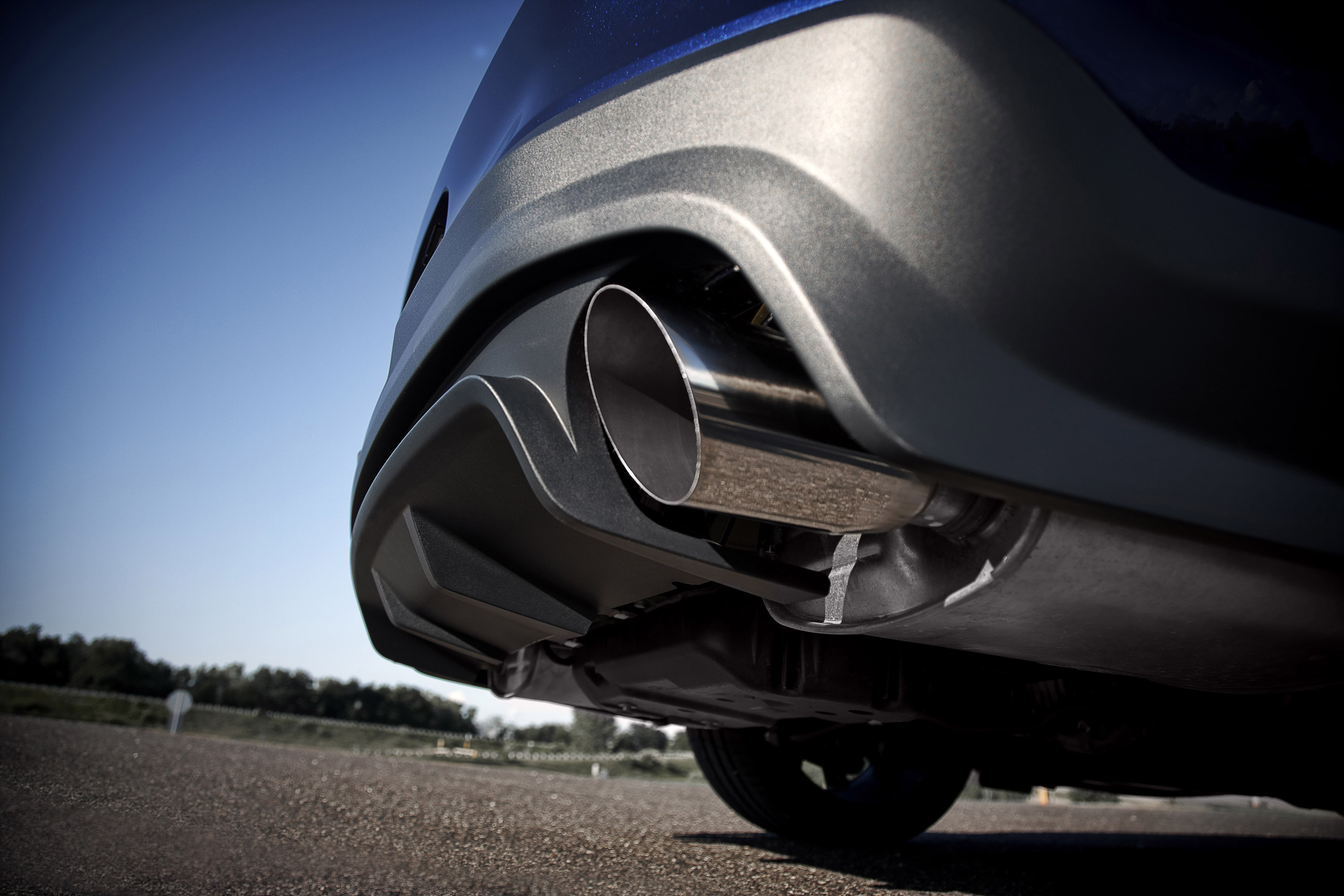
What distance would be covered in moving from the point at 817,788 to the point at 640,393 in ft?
6.02

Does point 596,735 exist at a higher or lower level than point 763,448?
lower

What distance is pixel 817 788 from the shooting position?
2.32 metres

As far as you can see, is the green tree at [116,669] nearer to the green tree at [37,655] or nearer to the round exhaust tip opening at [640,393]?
the green tree at [37,655]

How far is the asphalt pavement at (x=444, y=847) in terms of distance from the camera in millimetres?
1450

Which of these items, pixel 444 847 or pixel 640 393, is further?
pixel 444 847

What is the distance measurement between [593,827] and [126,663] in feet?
101

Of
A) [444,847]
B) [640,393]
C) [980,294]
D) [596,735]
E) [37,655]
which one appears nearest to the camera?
[980,294]

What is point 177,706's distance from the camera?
763cm

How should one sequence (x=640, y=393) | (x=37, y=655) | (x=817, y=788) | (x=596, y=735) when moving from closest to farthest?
(x=640, y=393) → (x=817, y=788) → (x=596, y=735) → (x=37, y=655)

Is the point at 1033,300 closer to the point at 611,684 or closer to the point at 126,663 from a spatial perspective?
the point at 611,684

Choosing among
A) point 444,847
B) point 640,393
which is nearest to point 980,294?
point 640,393

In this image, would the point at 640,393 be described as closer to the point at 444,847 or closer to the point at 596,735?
the point at 444,847

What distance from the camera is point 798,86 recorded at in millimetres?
682

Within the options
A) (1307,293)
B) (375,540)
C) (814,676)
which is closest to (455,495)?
(375,540)
